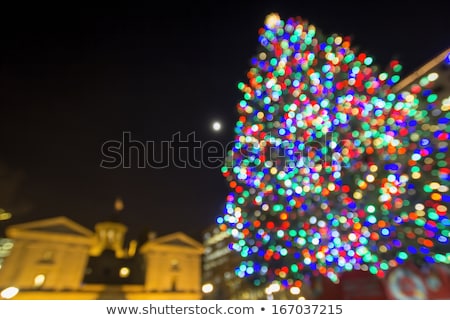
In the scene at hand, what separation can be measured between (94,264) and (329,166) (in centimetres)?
2509

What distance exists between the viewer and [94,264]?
25.7 m

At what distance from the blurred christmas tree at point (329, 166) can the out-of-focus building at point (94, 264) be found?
16873 mm

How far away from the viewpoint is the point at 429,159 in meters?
6.32

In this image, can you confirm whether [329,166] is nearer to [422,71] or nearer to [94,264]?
[422,71]

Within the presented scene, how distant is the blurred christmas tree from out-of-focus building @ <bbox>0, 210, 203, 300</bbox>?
16.9m

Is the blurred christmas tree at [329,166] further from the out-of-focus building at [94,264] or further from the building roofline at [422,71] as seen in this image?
the out-of-focus building at [94,264]

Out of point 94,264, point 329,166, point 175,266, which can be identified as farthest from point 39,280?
point 329,166

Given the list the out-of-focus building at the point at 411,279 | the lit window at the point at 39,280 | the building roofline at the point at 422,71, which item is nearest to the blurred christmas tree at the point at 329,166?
the out-of-focus building at the point at 411,279

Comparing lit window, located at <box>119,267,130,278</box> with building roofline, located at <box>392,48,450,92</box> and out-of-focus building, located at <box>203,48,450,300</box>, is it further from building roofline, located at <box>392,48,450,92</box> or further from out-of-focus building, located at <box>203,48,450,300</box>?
building roofline, located at <box>392,48,450,92</box>

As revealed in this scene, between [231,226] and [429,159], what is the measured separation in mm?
4976

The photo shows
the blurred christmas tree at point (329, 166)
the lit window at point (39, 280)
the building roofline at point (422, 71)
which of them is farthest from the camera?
the lit window at point (39, 280)

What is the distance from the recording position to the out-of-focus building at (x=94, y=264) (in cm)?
1925

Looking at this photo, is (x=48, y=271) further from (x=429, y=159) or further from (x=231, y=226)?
(x=429, y=159)
